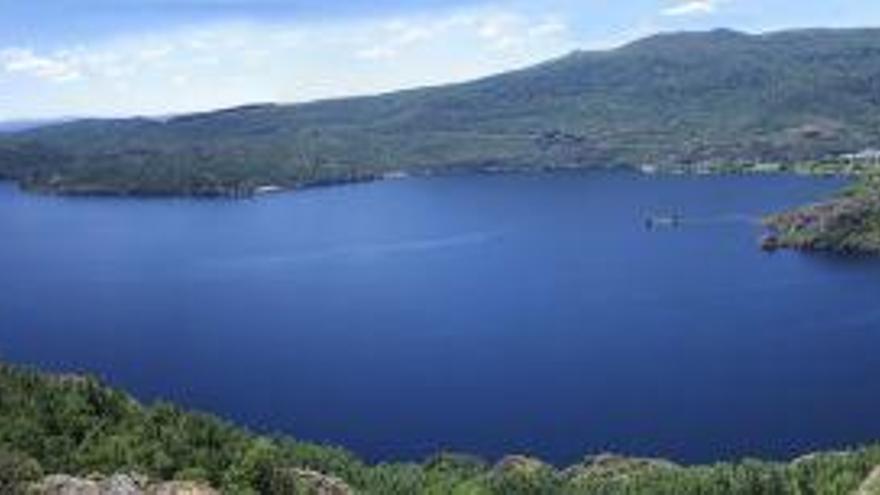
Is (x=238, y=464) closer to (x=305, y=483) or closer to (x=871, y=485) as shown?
(x=305, y=483)

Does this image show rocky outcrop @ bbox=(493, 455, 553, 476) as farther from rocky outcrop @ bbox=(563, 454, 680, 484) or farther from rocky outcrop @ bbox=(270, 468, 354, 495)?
rocky outcrop @ bbox=(270, 468, 354, 495)

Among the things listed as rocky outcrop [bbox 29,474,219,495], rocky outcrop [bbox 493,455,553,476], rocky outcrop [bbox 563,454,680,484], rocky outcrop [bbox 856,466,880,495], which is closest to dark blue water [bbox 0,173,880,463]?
rocky outcrop [bbox 563,454,680,484]

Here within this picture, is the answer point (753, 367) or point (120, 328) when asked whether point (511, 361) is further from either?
point (120, 328)

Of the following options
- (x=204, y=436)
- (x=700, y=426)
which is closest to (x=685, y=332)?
Answer: (x=700, y=426)

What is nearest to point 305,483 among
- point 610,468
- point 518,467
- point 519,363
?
point 518,467

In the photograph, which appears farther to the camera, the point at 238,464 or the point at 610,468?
the point at 610,468

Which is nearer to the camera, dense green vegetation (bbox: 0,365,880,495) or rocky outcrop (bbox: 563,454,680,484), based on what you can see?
dense green vegetation (bbox: 0,365,880,495)
